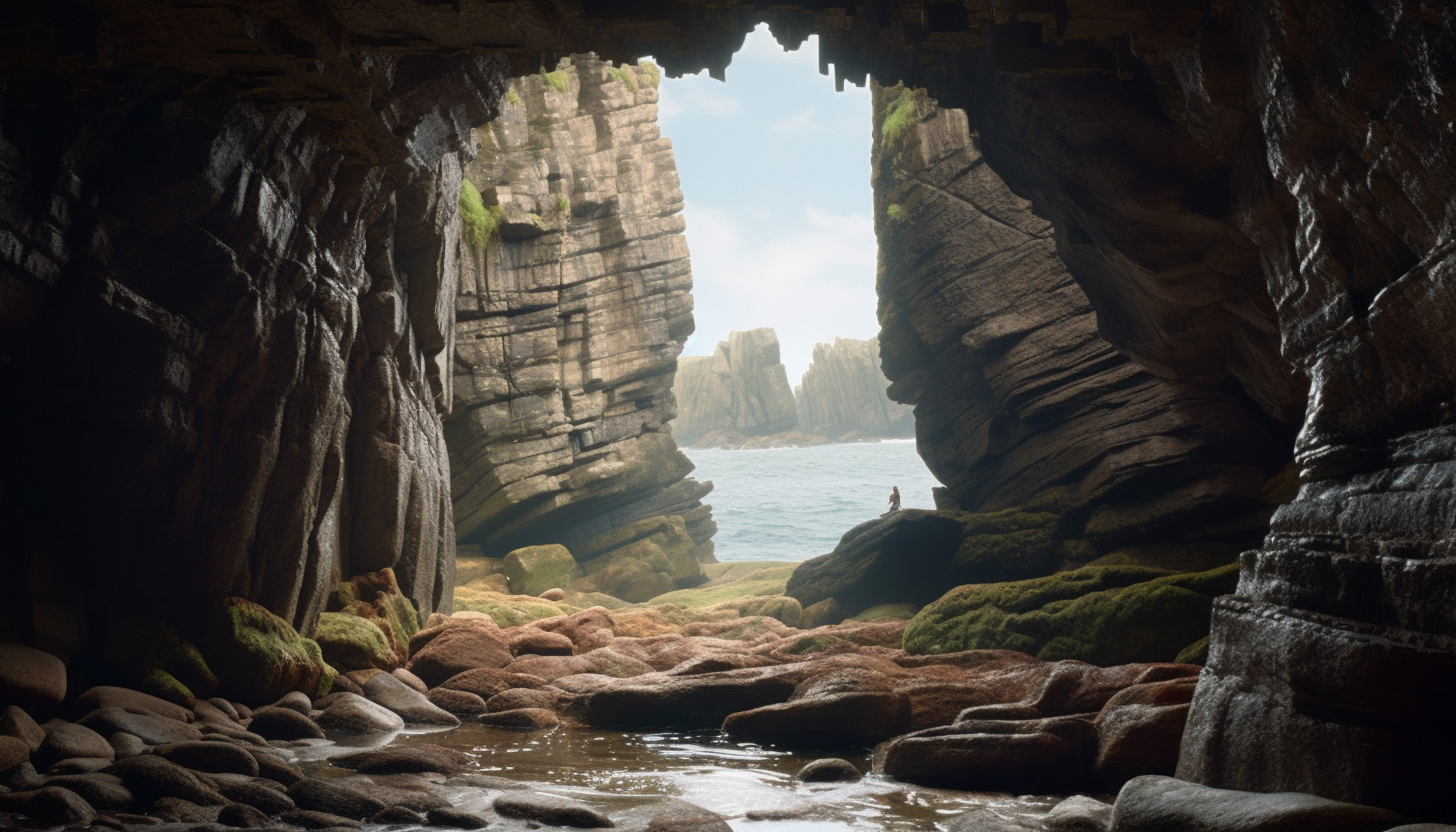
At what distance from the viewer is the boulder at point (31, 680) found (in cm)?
920

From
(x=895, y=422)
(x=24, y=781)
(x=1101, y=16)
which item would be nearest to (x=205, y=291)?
(x=24, y=781)

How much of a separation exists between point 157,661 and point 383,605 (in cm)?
521

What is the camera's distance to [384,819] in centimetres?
776

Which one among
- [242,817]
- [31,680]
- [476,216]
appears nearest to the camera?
[242,817]

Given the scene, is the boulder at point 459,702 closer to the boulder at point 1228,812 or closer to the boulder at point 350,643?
the boulder at point 350,643

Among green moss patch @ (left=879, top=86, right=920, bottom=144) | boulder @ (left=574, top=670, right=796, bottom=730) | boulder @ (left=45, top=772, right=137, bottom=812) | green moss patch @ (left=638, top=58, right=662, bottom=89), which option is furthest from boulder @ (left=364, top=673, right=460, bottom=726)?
green moss patch @ (left=638, top=58, right=662, bottom=89)

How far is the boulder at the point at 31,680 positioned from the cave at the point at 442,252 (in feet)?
2.30

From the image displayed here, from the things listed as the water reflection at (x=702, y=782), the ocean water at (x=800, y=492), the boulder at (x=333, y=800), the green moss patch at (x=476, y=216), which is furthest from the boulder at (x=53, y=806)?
the ocean water at (x=800, y=492)

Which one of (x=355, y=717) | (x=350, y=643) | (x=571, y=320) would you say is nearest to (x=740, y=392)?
(x=571, y=320)

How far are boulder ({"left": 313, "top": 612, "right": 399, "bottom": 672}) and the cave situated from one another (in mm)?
444

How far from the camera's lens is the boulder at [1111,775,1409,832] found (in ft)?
16.4

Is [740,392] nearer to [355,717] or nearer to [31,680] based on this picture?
[355,717]

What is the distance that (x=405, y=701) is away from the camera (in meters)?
13.8

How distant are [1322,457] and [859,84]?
834cm
